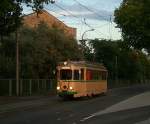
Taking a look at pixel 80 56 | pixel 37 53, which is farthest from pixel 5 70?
pixel 80 56

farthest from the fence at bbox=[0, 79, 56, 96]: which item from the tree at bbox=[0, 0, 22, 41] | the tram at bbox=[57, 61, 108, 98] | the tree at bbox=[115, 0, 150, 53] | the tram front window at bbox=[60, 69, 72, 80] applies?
the tree at bbox=[115, 0, 150, 53]

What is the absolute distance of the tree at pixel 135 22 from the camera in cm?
7294

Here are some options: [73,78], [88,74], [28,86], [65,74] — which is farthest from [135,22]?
[73,78]

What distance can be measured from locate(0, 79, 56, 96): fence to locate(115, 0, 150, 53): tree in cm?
1574

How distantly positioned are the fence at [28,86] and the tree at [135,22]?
15737 mm

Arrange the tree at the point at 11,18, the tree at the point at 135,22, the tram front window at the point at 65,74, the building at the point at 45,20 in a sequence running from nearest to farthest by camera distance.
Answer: the tree at the point at 11,18, the tram front window at the point at 65,74, the tree at the point at 135,22, the building at the point at 45,20

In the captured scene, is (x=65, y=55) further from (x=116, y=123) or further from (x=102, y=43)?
(x=116, y=123)

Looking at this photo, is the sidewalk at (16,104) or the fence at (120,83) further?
the fence at (120,83)

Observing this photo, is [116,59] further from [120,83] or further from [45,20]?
[45,20]

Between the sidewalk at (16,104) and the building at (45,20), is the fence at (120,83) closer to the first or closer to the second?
the building at (45,20)

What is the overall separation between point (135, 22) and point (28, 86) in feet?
79.0

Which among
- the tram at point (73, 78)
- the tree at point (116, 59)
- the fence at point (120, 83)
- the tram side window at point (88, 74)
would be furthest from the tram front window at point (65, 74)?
the fence at point (120, 83)

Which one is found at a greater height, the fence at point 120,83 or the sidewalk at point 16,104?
the fence at point 120,83

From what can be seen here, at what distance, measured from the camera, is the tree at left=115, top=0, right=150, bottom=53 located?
7294 cm
